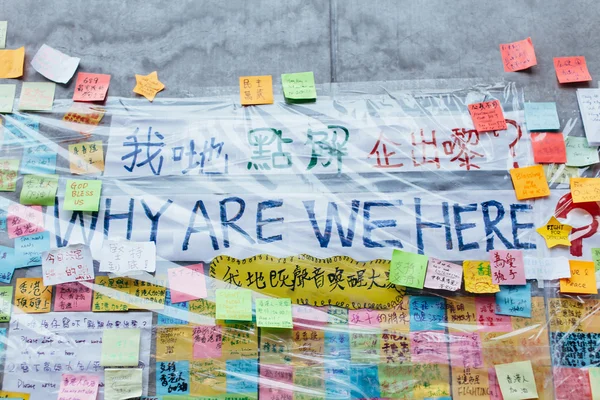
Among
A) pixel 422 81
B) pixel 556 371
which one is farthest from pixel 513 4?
pixel 556 371

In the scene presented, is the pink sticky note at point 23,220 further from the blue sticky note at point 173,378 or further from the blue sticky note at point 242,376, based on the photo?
the blue sticky note at point 242,376

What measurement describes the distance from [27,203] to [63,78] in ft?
1.41

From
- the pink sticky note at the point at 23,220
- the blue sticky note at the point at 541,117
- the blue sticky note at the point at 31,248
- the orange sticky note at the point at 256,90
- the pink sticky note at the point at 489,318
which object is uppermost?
the orange sticky note at the point at 256,90

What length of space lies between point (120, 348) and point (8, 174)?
26.3 inches

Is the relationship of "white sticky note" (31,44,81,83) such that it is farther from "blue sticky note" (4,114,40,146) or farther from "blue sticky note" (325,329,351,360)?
"blue sticky note" (325,329,351,360)

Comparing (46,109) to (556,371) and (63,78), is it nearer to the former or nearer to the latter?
(63,78)

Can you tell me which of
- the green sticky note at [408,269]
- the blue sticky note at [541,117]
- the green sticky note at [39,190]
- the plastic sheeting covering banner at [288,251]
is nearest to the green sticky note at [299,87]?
the plastic sheeting covering banner at [288,251]

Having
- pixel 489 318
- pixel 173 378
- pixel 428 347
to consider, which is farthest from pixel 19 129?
pixel 489 318

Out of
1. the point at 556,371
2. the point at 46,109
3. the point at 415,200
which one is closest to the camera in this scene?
the point at 556,371

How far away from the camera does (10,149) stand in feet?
5.47

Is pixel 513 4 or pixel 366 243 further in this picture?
pixel 513 4

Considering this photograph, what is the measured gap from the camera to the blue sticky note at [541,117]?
5.25 feet

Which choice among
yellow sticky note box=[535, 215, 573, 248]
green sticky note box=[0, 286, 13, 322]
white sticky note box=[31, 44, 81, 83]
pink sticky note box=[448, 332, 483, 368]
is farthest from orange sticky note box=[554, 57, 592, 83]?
green sticky note box=[0, 286, 13, 322]

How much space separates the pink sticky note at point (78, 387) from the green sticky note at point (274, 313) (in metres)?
0.50
